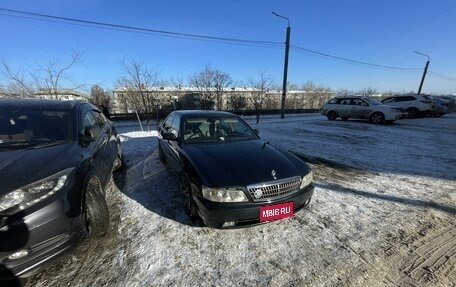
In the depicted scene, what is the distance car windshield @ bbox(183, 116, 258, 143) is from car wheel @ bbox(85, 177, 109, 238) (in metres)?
1.42

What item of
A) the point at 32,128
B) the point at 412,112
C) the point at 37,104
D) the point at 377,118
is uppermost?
the point at 37,104

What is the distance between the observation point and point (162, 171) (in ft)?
16.6

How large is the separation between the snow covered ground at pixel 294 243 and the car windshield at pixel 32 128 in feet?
4.16

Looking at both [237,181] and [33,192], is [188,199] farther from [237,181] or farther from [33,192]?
[33,192]

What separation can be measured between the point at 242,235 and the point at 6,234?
215cm

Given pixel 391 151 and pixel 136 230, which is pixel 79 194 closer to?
pixel 136 230

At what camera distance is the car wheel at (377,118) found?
1318cm

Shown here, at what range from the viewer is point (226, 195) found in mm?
2537

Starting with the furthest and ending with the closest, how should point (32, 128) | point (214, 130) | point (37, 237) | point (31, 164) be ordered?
1. point (214, 130)
2. point (32, 128)
3. point (31, 164)
4. point (37, 237)

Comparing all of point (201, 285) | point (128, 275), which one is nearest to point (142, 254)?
point (128, 275)

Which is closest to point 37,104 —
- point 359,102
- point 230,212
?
point 230,212

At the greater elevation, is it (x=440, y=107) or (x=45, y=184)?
(x=45, y=184)

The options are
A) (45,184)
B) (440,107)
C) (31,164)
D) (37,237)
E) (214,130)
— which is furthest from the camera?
(440,107)

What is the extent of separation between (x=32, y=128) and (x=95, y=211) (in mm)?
1346
